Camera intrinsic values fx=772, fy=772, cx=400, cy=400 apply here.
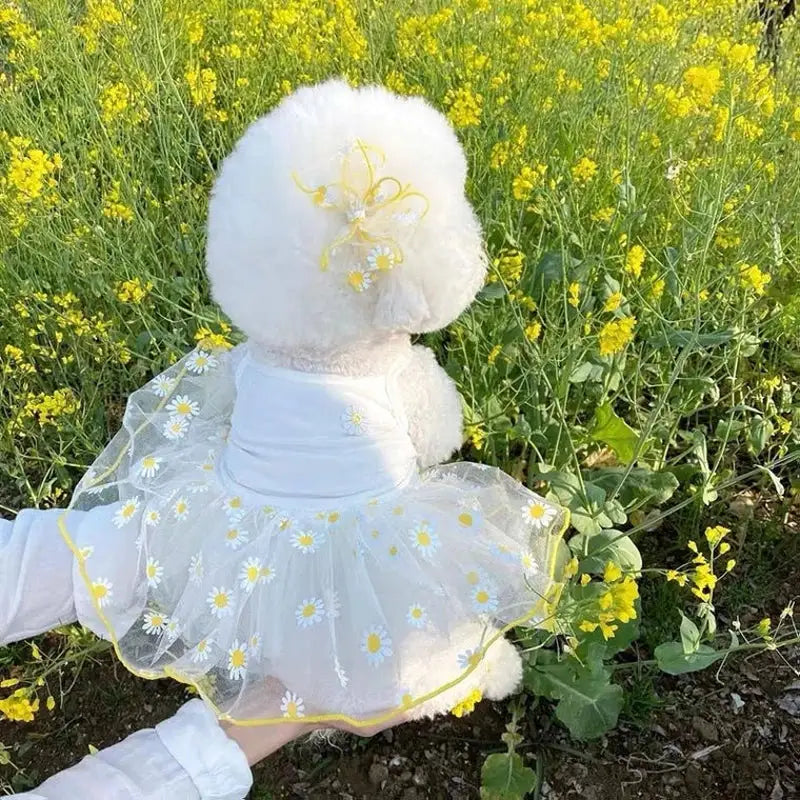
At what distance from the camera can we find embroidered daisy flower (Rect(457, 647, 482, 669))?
1.21m

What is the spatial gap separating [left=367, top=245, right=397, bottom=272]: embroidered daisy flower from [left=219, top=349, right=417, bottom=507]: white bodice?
0.21 meters

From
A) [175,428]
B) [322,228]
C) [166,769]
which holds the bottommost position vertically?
[166,769]

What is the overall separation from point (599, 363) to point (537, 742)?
799 mm

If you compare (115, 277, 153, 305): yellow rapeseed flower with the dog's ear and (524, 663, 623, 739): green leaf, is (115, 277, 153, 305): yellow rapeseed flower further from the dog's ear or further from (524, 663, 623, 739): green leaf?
(524, 663, 623, 739): green leaf

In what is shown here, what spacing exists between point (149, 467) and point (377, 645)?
532 millimetres

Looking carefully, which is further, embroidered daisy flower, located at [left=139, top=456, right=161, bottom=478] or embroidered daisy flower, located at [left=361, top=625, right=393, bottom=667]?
embroidered daisy flower, located at [left=139, top=456, right=161, bottom=478]

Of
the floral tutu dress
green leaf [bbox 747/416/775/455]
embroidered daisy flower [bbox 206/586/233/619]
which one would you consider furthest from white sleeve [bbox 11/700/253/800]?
green leaf [bbox 747/416/775/455]

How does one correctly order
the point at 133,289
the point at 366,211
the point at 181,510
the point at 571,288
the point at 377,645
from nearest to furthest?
the point at 366,211, the point at 377,645, the point at 181,510, the point at 571,288, the point at 133,289

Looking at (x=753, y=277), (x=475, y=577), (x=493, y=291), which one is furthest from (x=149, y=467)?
(x=753, y=277)

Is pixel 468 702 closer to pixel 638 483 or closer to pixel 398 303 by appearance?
pixel 638 483

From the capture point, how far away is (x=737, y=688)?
5.23 ft

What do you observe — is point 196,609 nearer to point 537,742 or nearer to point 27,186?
point 537,742

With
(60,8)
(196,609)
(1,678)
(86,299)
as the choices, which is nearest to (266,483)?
(196,609)

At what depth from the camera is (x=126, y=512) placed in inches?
53.3
